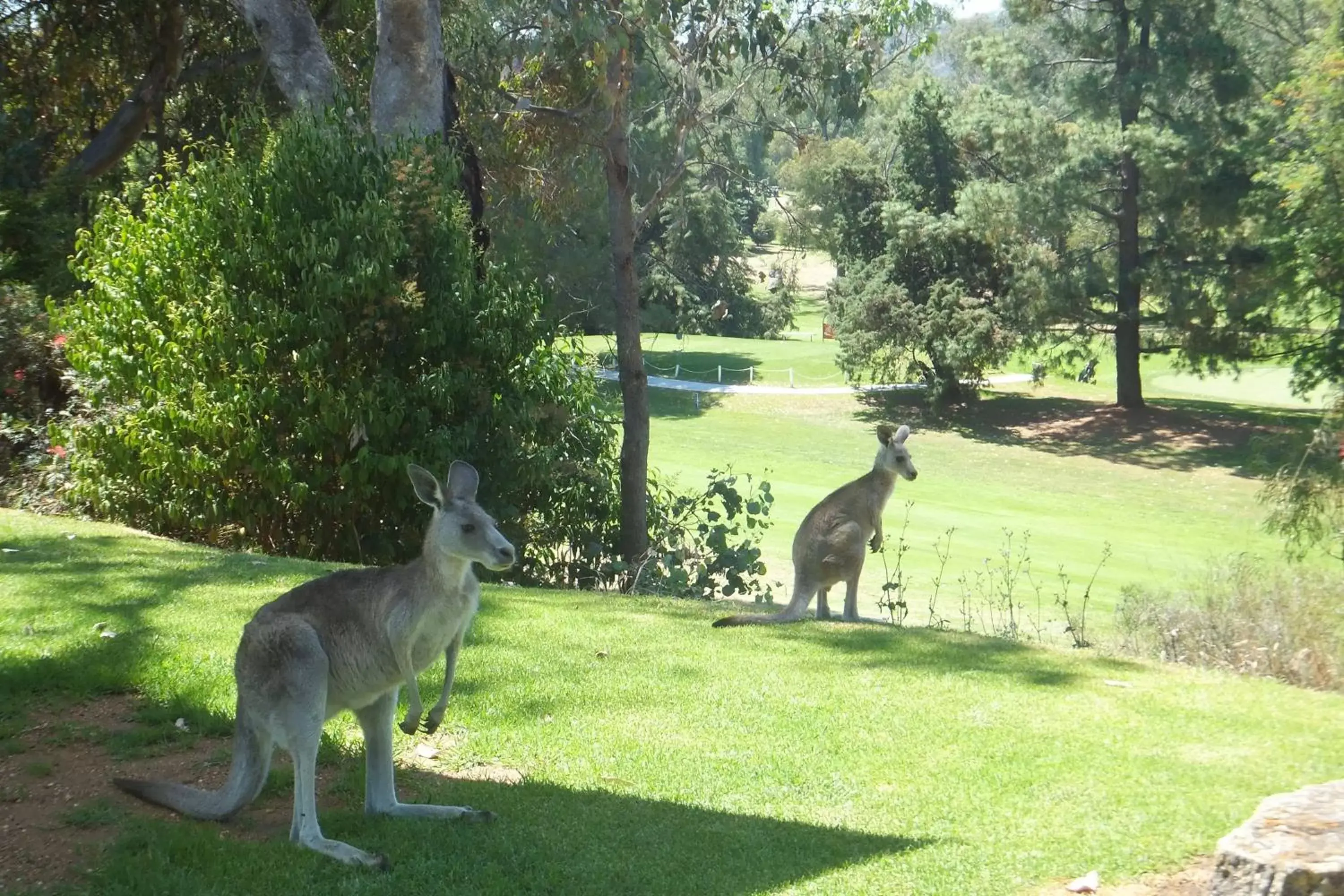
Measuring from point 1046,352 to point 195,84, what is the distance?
29414mm

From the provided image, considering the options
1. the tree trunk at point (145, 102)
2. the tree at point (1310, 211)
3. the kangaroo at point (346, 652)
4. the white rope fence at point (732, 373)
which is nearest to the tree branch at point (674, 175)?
the tree trunk at point (145, 102)

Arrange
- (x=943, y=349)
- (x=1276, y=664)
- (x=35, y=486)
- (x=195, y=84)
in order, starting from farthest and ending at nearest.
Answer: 1. (x=943, y=349)
2. (x=195, y=84)
3. (x=35, y=486)
4. (x=1276, y=664)

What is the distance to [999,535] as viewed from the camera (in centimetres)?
2353

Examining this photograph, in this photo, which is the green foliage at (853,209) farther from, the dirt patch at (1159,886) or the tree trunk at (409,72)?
the dirt patch at (1159,886)

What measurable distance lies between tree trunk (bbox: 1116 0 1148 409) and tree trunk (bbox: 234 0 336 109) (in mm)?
27757

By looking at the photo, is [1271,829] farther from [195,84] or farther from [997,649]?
[195,84]

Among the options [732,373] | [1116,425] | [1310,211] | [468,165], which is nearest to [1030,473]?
[1116,425]

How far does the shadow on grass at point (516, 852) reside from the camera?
15.9 ft

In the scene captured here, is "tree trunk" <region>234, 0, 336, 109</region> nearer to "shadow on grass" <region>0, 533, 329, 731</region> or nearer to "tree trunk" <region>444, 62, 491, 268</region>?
"tree trunk" <region>444, 62, 491, 268</region>

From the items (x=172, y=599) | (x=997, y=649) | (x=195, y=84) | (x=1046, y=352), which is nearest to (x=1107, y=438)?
(x=1046, y=352)

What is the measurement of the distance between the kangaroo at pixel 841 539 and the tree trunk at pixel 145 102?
14561 mm

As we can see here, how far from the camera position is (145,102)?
19.9 metres

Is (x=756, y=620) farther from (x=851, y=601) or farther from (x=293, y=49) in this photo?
(x=293, y=49)

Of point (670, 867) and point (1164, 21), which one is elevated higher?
point (1164, 21)
